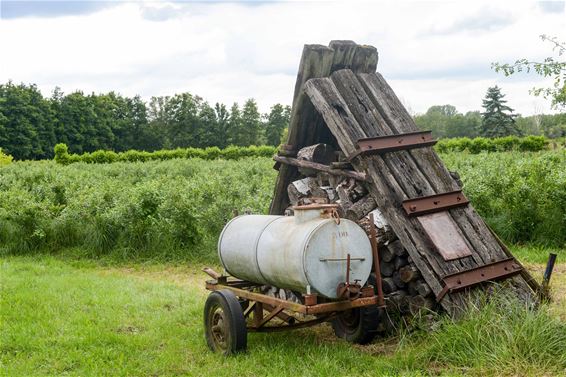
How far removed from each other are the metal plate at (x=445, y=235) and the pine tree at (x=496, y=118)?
170ft

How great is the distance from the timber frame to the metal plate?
15mm

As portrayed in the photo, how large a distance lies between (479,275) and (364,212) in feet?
4.58

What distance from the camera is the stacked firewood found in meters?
6.80

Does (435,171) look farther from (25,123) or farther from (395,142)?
(25,123)

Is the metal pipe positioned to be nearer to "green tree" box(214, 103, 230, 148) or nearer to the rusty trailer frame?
the rusty trailer frame

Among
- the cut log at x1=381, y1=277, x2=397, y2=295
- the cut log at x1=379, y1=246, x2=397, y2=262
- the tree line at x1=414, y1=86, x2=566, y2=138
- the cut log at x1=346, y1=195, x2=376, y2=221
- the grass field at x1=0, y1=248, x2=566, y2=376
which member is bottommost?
the grass field at x1=0, y1=248, x2=566, y2=376

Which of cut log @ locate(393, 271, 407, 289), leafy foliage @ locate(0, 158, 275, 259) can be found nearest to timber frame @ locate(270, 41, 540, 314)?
cut log @ locate(393, 271, 407, 289)

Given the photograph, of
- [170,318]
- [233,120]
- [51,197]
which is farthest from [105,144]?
[170,318]

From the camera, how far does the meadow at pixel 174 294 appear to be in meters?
5.72

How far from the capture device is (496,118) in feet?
187

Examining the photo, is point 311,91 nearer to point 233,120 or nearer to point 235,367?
point 235,367

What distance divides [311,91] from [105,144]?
233 feet

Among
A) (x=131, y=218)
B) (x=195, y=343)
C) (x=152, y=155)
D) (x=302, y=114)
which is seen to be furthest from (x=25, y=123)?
(x=195, y=343)

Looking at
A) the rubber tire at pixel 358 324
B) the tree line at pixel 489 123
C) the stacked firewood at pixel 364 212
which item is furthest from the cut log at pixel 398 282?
the tree line at pixel 489 123
